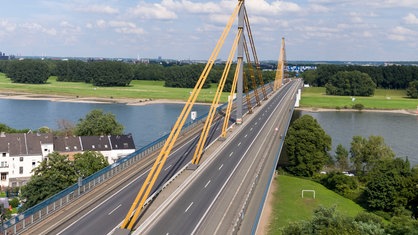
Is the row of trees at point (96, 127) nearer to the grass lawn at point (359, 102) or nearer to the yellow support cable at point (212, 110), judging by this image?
the yellow support cable at point (212, 110)

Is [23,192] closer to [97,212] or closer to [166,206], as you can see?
[97,212]

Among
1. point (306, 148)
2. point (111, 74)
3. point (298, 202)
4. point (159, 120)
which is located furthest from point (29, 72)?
point (298, 202)

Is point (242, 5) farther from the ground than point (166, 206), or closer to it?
farther from the ground

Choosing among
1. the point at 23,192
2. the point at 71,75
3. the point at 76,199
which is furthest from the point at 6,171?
the point at 71,75

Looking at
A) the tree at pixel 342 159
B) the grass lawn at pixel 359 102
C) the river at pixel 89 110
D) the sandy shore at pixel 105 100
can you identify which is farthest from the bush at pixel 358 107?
the tree at pixel 342 159

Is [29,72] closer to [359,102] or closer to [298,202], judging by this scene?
[359,102]

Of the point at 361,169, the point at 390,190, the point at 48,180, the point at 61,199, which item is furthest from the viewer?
the point at 361,169
